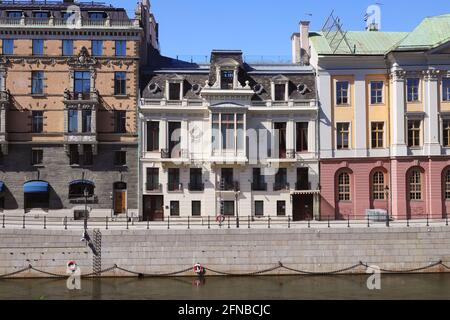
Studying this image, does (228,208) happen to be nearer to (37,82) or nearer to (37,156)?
(37,156)

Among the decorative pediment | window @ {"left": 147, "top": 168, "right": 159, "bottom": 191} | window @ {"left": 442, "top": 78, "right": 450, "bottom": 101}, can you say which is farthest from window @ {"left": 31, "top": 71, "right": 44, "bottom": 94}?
window @ {"left": 442, "top": 78, "right": 450, "bottom": 101}

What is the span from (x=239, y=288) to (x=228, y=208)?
14.4 metres

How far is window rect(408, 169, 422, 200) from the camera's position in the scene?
46.2 meters

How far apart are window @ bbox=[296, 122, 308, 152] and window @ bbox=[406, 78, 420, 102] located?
9.00 m

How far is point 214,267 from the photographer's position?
117ft

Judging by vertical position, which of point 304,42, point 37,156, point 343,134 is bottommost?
point 37,156

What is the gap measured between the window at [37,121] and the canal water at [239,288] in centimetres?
1576

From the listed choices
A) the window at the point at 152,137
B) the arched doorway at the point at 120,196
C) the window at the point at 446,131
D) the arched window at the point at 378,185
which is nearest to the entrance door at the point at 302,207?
the arched window at the point at 378,185

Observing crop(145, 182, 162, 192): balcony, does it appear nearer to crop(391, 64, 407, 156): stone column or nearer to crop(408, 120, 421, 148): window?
crop(391, 64, 407, 156): stone column

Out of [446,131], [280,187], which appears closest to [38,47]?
[280,187]

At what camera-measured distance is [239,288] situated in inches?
1266

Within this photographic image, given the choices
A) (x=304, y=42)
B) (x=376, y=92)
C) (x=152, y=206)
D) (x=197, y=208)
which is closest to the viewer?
(x=197, y=208)
